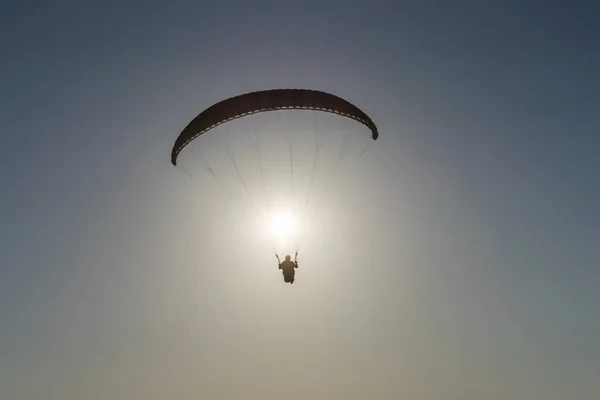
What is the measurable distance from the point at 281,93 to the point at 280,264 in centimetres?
952

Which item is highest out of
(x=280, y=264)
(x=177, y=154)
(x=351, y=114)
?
(x=351, y=114)

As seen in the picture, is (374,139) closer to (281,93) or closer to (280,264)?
(281,93)

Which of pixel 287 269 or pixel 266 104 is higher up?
pixel 266 104

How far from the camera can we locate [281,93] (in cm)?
2191

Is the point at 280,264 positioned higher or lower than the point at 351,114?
lower

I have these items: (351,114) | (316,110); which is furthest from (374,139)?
(316,110)

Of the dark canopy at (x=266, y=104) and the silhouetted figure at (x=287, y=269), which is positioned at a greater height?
the dark canopy at (x=266, y=104)

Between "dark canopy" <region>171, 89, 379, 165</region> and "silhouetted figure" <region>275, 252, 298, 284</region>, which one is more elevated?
"dark canopy" <region>171, 89, 379, 165</region>

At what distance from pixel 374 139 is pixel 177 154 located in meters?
10.6

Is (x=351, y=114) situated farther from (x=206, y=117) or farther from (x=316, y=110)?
(x=206, y=117)

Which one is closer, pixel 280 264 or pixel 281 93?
pixel 281 93

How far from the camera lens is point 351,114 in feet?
75.6

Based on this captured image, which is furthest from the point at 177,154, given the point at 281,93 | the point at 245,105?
the point at 281,93

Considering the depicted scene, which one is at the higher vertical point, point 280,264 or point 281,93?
point 281,93
